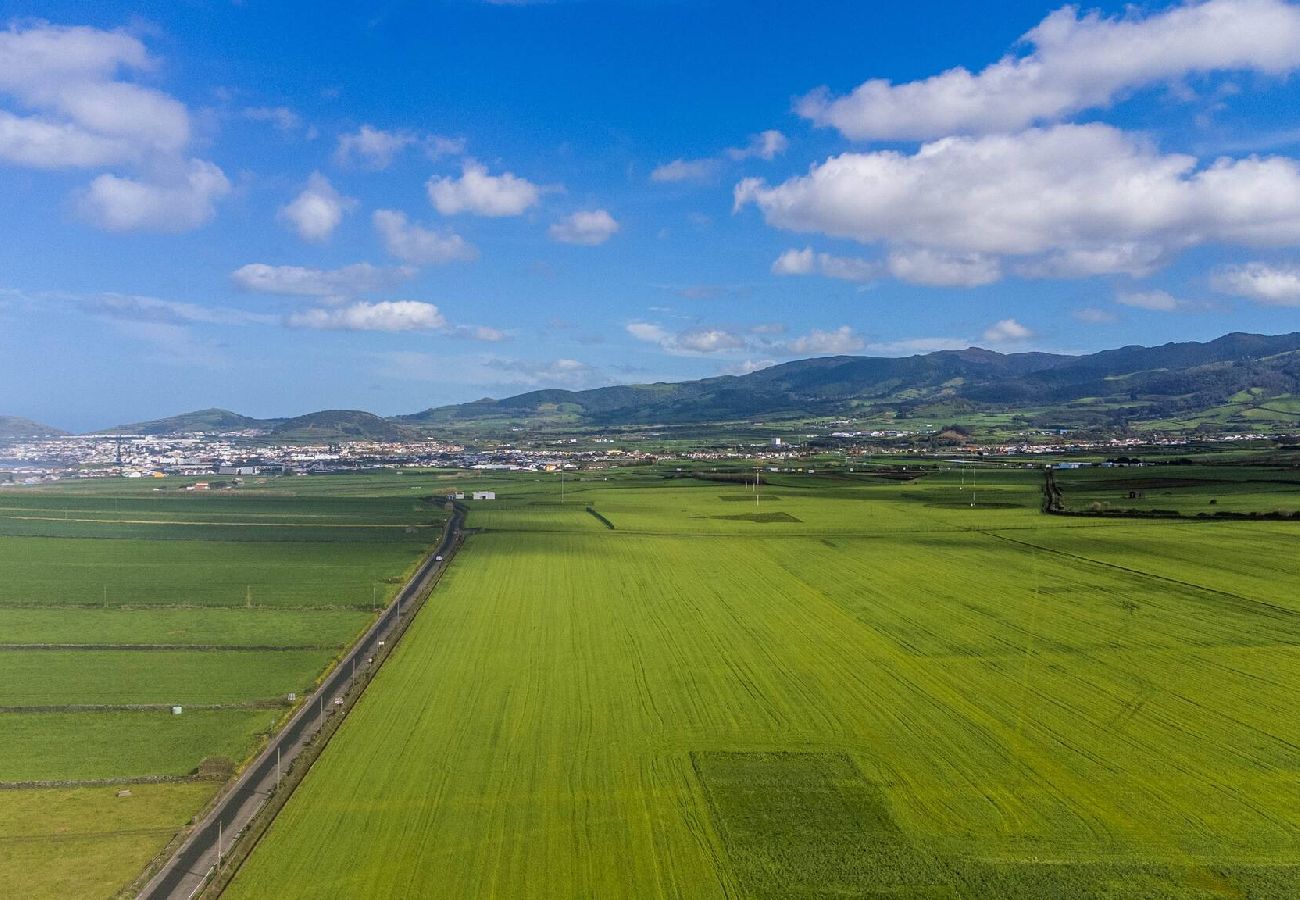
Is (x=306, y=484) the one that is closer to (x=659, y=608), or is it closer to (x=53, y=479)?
(x=53, y=479)

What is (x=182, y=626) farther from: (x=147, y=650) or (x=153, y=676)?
(x=153, y=676)

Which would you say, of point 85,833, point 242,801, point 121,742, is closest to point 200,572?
point 121,742

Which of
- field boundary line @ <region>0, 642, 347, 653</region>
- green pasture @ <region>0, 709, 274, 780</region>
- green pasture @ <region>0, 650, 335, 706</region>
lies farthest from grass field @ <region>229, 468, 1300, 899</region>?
field boundary line @ <region>0, 642, 347, 653</region>

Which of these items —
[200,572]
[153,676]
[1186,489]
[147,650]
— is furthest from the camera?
[1186,489]

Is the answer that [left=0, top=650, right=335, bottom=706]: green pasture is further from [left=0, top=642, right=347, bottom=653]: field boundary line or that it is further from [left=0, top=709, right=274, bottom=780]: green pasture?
[left=0, top=709, right=274, bottom=780]: green pasture

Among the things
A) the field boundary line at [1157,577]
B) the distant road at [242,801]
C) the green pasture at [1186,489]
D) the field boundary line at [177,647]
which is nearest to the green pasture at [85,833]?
the distant road at [242,801]

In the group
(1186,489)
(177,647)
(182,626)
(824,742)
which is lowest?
(824,742)

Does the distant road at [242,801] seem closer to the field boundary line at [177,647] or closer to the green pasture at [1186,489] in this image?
the field boundary line at [177,647]
